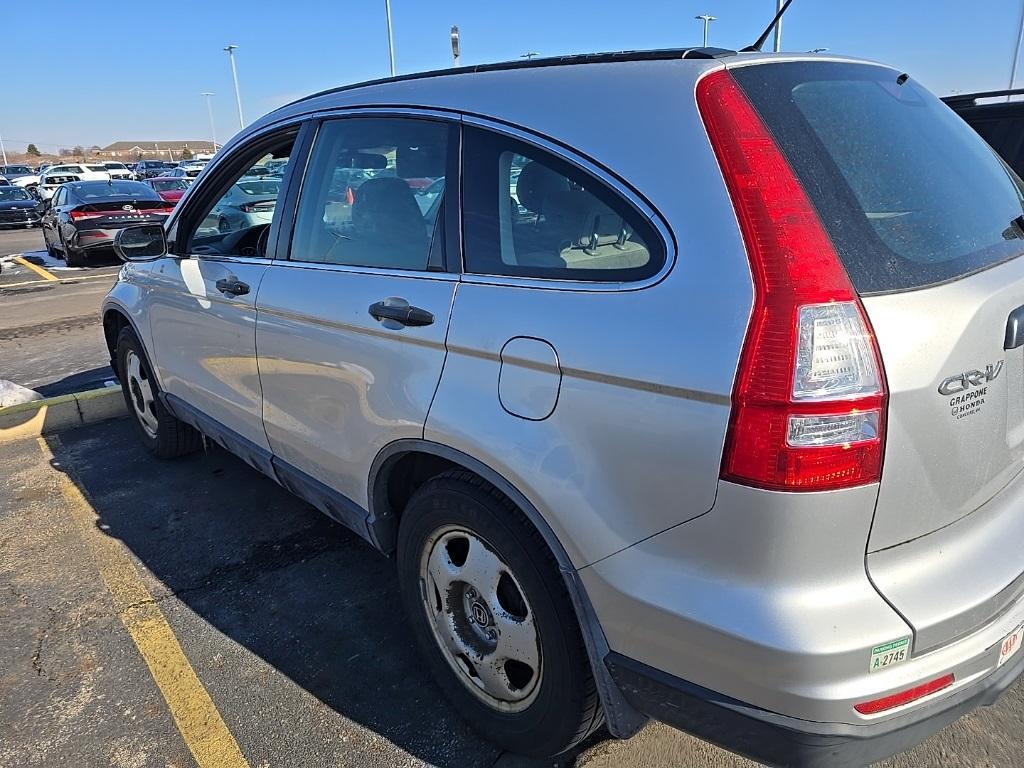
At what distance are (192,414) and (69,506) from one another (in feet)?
3.24

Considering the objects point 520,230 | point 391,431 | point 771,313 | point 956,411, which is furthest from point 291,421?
point 956,411

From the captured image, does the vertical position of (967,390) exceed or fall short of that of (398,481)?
it exceeds it

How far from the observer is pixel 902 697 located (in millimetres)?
1513

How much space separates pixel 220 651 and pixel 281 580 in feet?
1.66

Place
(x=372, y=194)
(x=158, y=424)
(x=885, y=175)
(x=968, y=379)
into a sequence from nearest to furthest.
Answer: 1. (x=968, y=379)
2. (x=885, y=175)
3. (x=372, y=194)
4. (x=158, y=424)

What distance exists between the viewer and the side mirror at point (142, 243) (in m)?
3.74

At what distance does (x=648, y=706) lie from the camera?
172cm

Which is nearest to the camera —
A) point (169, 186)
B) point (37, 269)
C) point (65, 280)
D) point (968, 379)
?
point (968, 379)

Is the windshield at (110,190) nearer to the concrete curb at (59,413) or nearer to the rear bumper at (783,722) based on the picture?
the concrete curb at (59,413)

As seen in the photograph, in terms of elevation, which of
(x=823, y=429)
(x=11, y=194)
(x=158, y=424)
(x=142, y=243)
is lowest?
(x=158, y=424)

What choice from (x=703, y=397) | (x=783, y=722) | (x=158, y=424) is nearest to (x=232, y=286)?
(x=158, y=424)

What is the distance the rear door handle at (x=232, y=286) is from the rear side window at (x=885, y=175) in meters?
2.04

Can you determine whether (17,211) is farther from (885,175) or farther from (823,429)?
(823,429)

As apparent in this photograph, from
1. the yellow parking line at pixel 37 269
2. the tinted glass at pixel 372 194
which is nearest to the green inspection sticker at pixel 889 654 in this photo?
the tinted glass at pixel 372 194
